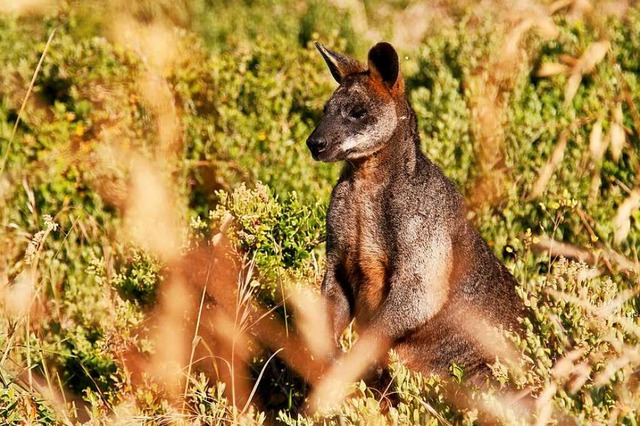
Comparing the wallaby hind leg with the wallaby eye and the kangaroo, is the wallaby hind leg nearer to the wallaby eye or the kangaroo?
the kangaroo

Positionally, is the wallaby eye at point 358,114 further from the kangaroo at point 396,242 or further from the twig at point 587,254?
the twig at point 587,254

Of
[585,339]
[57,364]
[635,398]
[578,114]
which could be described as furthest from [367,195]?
[578,114]

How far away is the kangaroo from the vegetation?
0.67 ft

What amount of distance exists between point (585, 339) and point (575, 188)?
102 inches

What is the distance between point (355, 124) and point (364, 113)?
0.23 ft

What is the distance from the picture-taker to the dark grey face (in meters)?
4.66

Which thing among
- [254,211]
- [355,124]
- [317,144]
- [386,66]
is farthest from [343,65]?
[254,211]

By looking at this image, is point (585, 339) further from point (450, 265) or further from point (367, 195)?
point (367, 195)

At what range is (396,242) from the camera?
4.62 meters

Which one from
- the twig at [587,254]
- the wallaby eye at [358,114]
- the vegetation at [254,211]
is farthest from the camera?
the wallaby eye at [358,114]

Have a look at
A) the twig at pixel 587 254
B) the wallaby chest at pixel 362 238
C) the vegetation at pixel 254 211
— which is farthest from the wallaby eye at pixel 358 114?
the twig at pixel 587 254

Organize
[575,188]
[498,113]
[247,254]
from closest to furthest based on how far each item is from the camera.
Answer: [247,254]
[575,188]
[498,113]

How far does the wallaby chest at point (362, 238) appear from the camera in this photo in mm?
4676

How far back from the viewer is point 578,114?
727cm
